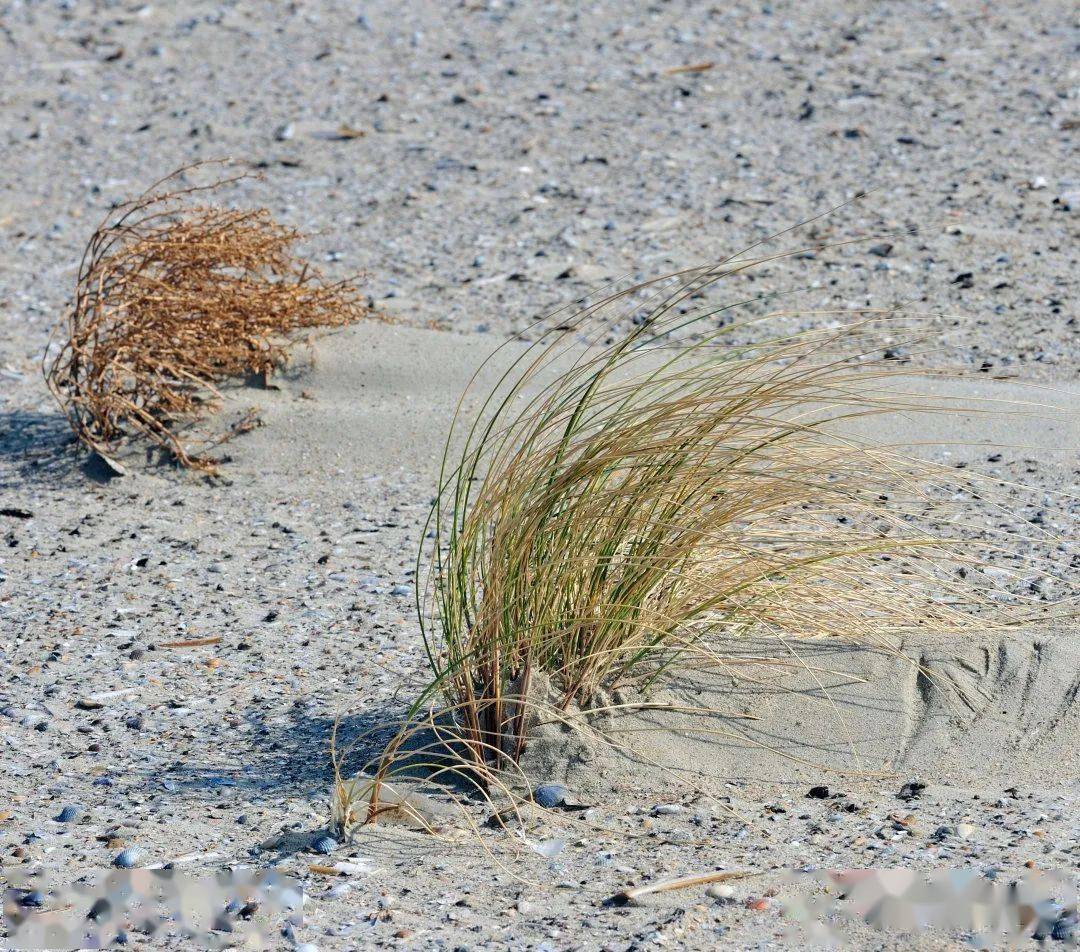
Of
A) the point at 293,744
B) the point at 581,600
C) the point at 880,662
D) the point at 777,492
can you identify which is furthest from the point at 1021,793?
the point at 293,744

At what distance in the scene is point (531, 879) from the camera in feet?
8.27

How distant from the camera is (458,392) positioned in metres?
5.11

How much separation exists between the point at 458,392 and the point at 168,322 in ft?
3.44

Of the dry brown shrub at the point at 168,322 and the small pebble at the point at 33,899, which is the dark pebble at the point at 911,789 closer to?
the small pebble at the point at 33,899

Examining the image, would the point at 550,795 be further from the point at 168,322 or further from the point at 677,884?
the point at 168,322

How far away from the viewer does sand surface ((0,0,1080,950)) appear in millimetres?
2629

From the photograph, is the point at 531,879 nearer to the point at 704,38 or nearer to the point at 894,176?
the point at 894,176

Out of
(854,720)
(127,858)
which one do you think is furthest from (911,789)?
(127,858)

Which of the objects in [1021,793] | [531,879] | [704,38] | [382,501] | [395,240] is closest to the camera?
[531,879]

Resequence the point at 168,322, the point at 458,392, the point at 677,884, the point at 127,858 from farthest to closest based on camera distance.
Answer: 1. the point at 458,392
2. the point at 168,322
3. the point at 127,858
4. the point at 677,884

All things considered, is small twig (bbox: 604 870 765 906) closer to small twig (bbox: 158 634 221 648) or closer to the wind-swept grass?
the wind-swept grass

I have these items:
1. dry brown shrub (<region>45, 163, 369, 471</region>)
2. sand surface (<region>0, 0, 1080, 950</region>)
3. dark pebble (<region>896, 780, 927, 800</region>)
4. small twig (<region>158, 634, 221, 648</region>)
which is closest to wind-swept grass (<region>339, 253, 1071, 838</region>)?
sand surface (<region>0, 0, 1080, 950</region>)

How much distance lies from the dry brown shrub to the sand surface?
179 millimetres

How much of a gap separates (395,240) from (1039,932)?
4931mm
